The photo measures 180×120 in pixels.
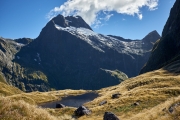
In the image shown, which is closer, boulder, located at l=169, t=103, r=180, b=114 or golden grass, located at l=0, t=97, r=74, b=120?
golden grass, located at l=0, t=97, r=74, b=120

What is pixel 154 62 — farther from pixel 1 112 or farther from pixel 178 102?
pixel 1 112

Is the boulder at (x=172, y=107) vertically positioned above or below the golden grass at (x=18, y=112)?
below

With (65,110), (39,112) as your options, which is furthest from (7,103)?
(65,110)

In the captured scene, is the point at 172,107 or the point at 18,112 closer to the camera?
the point at 18,112

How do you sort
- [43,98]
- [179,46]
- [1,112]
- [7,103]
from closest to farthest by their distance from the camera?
[1,112], [7,103], [43,98], [179,46]

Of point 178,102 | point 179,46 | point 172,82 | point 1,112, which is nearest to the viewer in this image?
point 1,112

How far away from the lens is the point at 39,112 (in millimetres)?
17500

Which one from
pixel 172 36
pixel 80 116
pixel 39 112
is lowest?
pixel 80 116

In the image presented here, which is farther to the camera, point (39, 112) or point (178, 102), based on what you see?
point (178, 102)

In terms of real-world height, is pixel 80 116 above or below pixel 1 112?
below

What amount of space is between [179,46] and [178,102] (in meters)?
163

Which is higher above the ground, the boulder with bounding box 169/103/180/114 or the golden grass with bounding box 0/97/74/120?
the golden grass with bounding box 0/97/74/120

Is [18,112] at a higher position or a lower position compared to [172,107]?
higher

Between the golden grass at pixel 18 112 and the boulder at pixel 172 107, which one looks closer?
the golden grass at pixel 18 112
